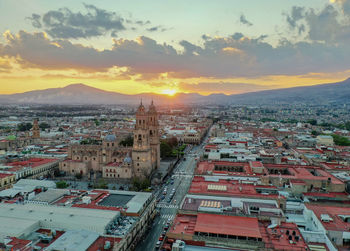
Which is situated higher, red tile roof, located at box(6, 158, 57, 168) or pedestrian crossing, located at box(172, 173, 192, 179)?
red tile roof, located at box(6, 158, 57, 168)

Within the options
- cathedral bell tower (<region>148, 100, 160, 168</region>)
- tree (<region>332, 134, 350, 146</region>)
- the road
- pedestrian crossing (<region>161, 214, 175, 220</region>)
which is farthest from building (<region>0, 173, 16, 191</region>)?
tree (<region>332, 134, 350, 146</region>)

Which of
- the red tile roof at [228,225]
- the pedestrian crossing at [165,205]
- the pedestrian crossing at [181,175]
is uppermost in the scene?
the red tile roof at [228,225]

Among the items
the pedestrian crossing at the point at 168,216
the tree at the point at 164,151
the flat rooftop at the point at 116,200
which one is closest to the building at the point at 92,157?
the tree at the point at 164,151

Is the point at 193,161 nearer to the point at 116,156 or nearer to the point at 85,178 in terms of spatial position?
the point at 116,156

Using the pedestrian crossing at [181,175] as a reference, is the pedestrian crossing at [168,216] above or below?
below

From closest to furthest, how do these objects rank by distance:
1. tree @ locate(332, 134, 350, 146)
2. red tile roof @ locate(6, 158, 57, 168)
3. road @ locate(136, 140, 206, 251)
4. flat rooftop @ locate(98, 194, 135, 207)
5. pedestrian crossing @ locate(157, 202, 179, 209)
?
road @ locate(136, 140, 206, 251), flat rooftop @ locate(98, 194, 135, 207), pedestrian crossing @ locate(157, 202, 179, 209), red tile roof @ locate(6, 158, 57, 168), tree @ locate(332, 134, 350, 146)

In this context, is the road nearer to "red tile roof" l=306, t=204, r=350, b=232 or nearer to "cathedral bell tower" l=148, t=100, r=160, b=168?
"cathedral bell tower" l=148, t=100, r=160, b=168

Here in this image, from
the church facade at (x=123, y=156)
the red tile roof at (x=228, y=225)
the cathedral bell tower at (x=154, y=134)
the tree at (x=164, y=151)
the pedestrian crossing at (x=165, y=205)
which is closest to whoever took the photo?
the red tile roof at (x=228, y=225)

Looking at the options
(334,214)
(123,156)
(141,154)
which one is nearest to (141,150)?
(141,154)

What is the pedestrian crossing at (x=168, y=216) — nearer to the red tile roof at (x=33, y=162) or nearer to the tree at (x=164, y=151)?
the red tile roof at (x=33, y=162)
